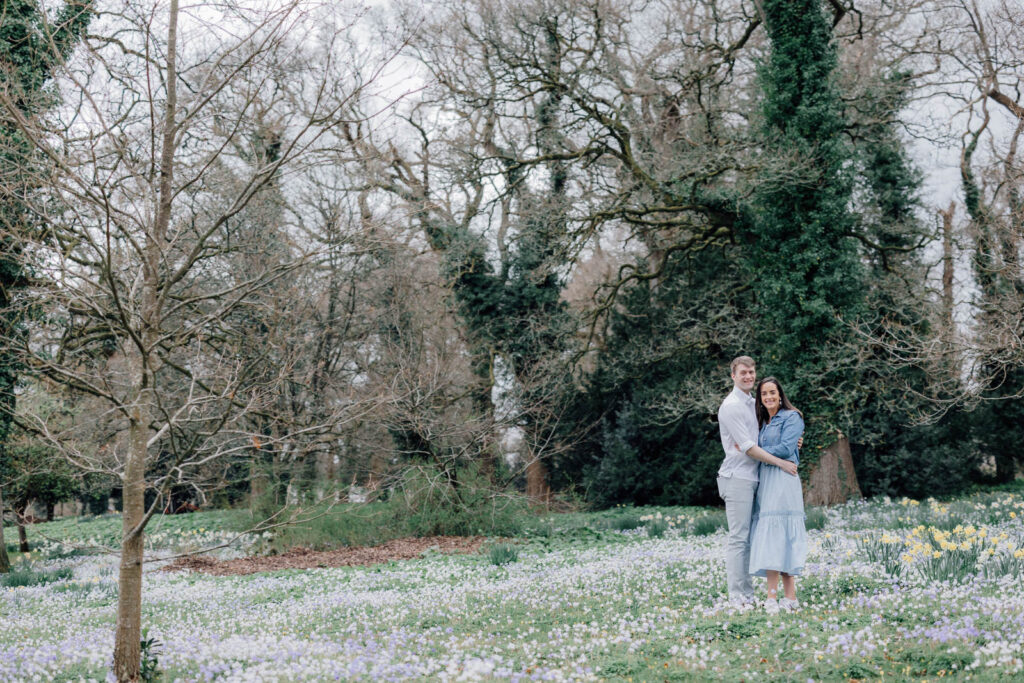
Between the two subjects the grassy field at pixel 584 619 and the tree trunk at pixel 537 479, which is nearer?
the grassy field at pixel 584 619

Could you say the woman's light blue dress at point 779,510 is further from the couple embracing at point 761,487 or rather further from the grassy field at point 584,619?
the grassy field at point 584,619

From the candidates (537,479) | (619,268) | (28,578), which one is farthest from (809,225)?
(28,578)

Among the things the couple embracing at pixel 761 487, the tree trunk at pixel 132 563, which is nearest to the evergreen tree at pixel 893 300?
the couple embracing at pixel 761 487

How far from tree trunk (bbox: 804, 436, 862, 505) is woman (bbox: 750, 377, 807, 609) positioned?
32.7 ft

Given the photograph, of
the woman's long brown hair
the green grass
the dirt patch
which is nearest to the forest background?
the dirt patch

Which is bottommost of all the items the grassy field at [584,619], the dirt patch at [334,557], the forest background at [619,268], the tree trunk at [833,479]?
the dirt patch at [334,557]

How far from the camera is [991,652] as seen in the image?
4.04 meters

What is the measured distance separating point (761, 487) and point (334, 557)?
335 inches

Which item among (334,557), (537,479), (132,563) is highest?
(132,563)

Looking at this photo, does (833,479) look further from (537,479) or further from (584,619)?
(584,619)

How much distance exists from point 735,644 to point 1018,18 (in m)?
9.95

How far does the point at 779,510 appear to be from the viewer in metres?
6.05

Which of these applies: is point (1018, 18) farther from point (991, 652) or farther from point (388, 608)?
point (388, 608)

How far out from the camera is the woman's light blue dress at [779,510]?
5910 millimetres
